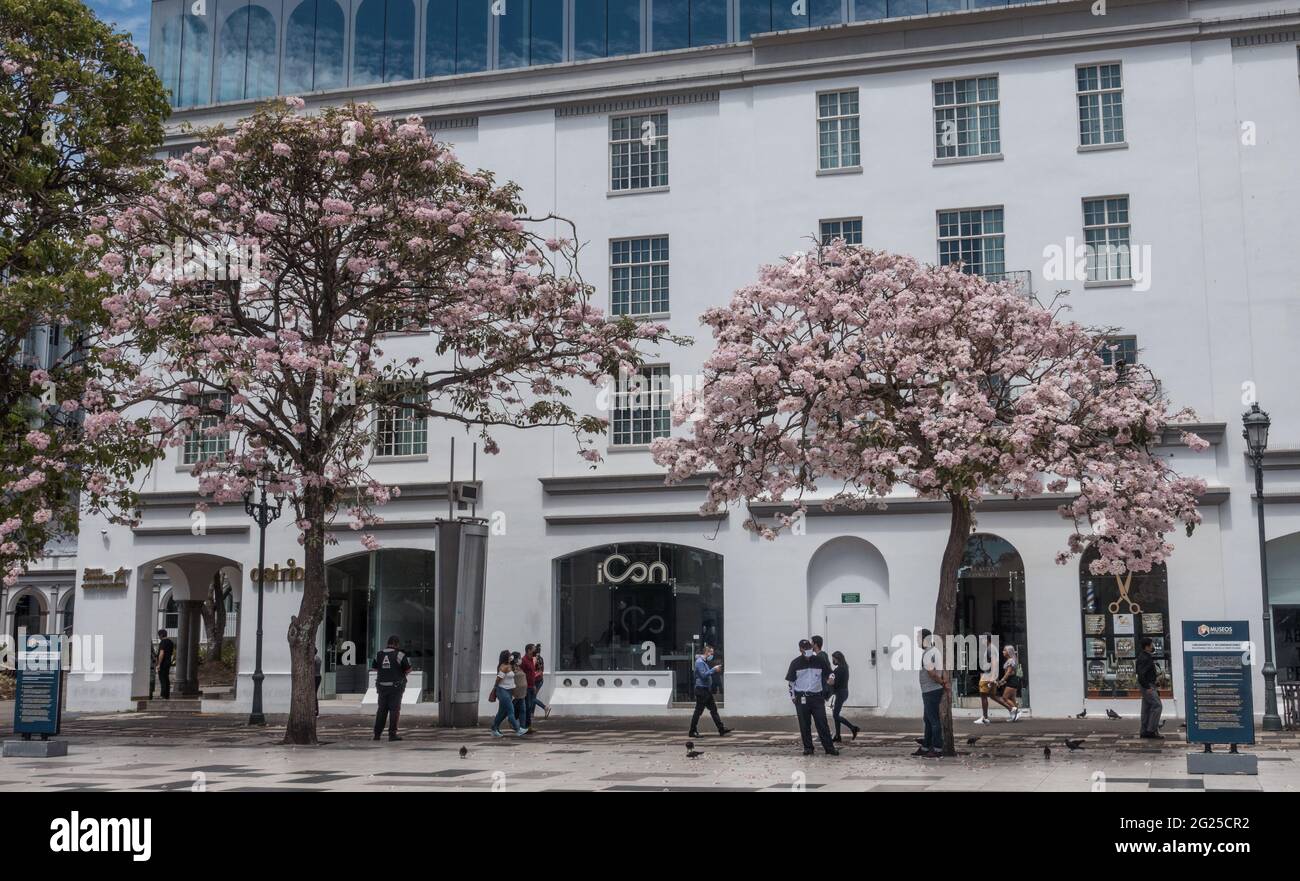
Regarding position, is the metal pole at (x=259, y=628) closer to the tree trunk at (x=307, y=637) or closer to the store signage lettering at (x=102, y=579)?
the store signage lettering at (x=102, y=579)

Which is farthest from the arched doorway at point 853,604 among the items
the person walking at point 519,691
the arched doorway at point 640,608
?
the person walking at point 519,691

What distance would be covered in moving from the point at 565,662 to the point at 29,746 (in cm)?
1380

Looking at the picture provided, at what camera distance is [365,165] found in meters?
23.0

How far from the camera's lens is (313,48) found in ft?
121

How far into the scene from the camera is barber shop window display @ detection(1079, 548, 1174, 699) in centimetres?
2902

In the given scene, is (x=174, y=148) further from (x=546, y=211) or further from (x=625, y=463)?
(x=625, y=463)

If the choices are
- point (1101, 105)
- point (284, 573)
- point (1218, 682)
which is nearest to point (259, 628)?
point (284, 573)

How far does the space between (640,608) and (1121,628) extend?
34.5 ft

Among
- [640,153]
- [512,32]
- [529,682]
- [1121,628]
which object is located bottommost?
[529,682]

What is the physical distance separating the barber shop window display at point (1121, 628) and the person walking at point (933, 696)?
9219mm

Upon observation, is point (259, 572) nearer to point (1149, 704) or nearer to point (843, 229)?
point (843, 229)

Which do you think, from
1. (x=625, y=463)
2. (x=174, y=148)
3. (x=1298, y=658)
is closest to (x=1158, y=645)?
(x=1298, y=658)

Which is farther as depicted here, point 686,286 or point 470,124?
point 470,124

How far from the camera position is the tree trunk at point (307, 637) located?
23.6 meters
